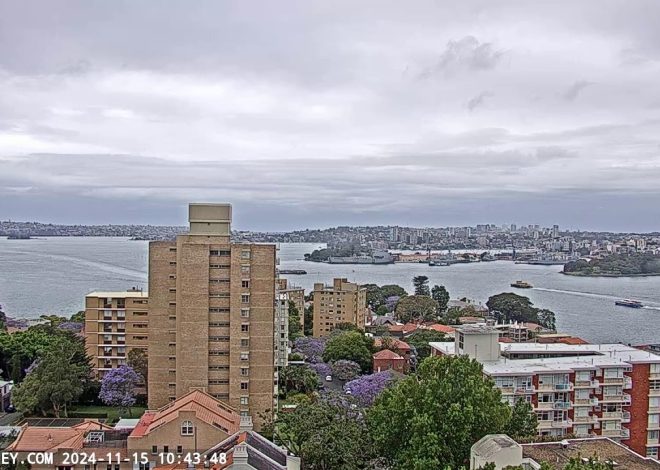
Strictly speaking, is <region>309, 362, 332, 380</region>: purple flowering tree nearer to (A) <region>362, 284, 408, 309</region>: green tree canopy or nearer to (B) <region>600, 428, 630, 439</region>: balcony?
(B) <region>600, 428, 630, 439</region>: balcony

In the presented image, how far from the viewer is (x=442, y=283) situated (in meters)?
87.0

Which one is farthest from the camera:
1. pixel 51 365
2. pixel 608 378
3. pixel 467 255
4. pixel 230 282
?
pixel 467 255

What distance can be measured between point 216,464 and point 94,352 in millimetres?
15377

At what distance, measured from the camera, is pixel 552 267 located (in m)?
121

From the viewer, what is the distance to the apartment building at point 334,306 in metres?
38.2

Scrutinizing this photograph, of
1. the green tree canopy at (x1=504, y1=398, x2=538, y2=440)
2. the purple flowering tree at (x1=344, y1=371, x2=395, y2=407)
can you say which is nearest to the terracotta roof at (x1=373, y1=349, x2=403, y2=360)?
the purple flowering tree at (x1=344, y1=371, x2=395, y2=407)

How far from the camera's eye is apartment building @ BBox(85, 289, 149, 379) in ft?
80.4

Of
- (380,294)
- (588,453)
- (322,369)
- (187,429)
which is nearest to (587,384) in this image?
(588,453)

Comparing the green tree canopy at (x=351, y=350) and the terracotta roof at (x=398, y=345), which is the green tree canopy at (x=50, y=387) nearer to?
the green tree canopy at (x=351, y=350)

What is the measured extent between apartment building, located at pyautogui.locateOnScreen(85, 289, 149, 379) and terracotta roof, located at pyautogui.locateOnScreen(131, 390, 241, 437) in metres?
8.66

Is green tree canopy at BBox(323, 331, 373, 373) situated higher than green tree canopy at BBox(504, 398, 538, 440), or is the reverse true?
green tree canopy at BBox(504, 398, 538, 440)

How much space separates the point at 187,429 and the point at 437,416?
5179mm

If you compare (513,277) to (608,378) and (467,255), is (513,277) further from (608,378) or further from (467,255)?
(608,378)

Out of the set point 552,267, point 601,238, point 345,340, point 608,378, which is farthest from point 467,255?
point 608,378
